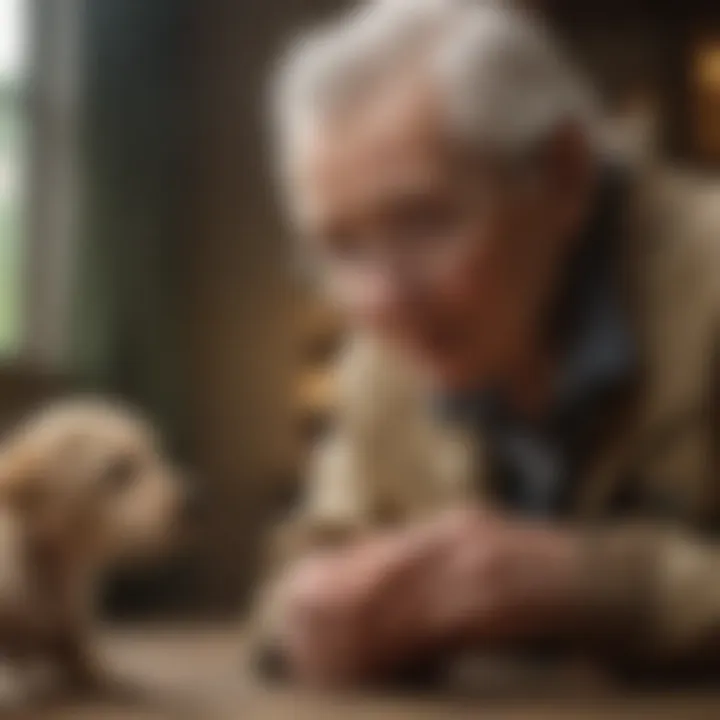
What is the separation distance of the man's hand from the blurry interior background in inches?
1.8

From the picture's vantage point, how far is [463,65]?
676 mm

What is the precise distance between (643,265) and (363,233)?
0.14 metres

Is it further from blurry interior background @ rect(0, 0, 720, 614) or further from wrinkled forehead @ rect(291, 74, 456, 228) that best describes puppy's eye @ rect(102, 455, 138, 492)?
wrinkled forehead @ rect(291, 74, 456, 228)

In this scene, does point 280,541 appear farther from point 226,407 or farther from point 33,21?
point 33,21

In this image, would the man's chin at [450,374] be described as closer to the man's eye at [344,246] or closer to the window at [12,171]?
the man's eye at [344,246]

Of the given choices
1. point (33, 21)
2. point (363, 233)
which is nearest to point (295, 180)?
point (363, 233)

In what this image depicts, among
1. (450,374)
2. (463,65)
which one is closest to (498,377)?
(450,374)

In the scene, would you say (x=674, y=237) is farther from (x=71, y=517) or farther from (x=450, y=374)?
(x=71, y=517)

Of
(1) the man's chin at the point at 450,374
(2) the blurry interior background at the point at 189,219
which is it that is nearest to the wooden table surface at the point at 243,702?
(2) the blurry interior background at the point at 189,219

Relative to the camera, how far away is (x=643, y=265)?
2.31 feet

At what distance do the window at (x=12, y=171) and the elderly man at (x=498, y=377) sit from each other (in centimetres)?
12

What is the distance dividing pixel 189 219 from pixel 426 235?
111mm

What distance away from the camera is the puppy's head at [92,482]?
2.20 feet

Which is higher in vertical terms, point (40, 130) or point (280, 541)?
point (40, 130)
